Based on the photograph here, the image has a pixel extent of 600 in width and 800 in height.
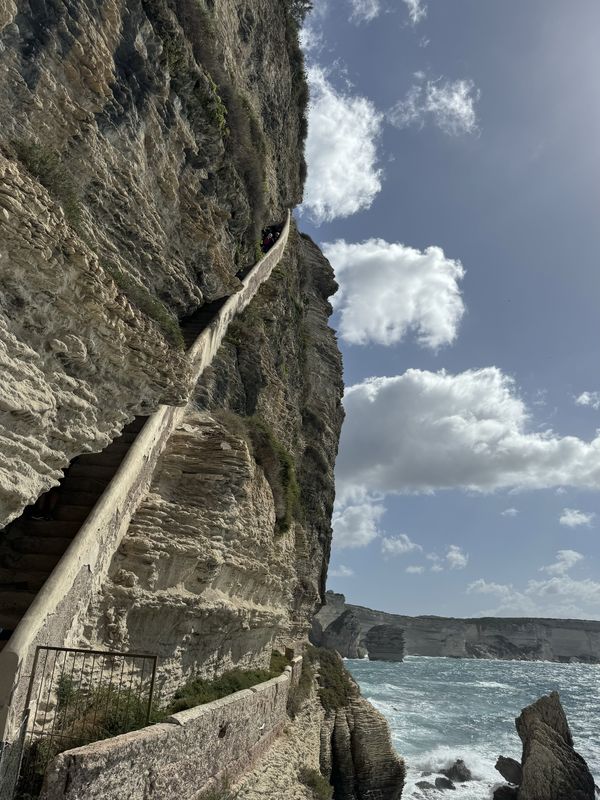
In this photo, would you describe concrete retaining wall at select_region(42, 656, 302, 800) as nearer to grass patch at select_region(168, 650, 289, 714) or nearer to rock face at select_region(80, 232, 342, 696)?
grass patch at select_region(168, 650, 289, 714)

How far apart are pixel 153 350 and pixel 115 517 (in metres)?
2.39

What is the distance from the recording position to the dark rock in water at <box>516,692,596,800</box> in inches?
631

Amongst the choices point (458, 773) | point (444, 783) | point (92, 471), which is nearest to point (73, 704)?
point (92, 471)

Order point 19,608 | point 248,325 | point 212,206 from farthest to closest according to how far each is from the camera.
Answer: point 248,325 < point 212,206 < point 19,608

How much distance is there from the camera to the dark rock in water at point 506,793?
18.4 metres

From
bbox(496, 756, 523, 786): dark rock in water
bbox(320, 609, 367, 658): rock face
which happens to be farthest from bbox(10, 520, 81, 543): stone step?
bbox(320, 609, 367, 658): rock face

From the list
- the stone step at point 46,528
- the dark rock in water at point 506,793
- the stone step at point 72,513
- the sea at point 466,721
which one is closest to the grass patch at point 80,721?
the stone step at point 46,528

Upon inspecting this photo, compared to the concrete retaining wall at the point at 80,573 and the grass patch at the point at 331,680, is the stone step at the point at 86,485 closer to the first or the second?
the concrete retaining wall at the point at 80,573

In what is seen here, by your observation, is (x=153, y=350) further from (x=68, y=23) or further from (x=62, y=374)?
(x=68, y=23)

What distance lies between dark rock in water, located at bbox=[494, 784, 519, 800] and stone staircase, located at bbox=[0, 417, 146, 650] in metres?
19.3

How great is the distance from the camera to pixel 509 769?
2194 centimetres

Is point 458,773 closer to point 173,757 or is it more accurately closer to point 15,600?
point 173,757

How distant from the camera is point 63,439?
525cm

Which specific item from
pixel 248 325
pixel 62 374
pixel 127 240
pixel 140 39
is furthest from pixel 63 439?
pixel 248 325
